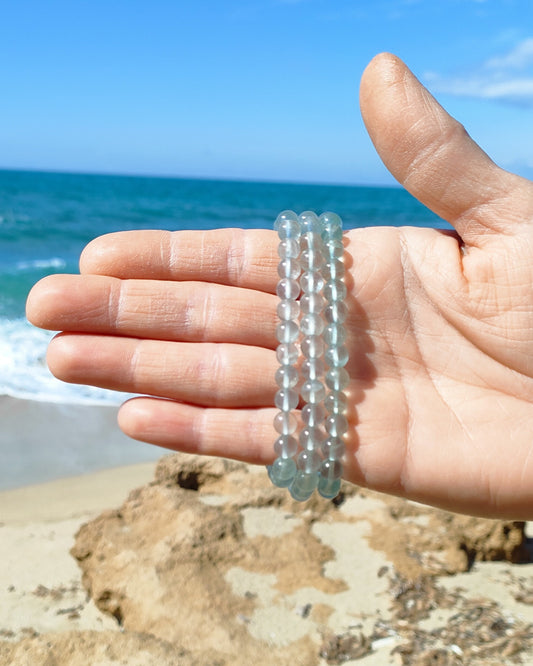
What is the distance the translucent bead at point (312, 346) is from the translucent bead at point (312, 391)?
0.08 meters

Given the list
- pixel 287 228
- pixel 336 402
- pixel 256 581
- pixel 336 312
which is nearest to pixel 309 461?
pixel 336 402

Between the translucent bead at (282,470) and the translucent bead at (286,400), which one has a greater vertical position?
the translucent bead at (286,400)

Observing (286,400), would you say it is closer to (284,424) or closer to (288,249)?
(284,424)

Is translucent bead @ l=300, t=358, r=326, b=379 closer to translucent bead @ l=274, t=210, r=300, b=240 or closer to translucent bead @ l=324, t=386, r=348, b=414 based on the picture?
translucent bead @ l=324, t=386, r=348, b=414

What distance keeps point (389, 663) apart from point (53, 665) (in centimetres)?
108

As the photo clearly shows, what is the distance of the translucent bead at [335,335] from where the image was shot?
6.09ft

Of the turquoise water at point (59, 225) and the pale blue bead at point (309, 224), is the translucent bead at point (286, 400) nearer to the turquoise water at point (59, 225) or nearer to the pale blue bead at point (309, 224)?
the pale blue bead at point (309, 224)

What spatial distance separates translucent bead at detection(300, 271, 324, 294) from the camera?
6.23 ft

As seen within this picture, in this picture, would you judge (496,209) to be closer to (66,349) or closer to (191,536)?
(66,349)

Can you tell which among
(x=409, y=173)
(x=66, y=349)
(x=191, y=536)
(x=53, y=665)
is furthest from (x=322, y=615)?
(x=409, y=173)

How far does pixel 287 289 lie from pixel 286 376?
25 centimetres

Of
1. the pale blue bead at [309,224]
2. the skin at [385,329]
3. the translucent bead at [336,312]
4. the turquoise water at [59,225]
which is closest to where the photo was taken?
the skin at [385,329]

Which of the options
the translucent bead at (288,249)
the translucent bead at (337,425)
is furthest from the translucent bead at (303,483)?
Answer: the translucent bead at (288,249)

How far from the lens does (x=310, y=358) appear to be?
1889mm
